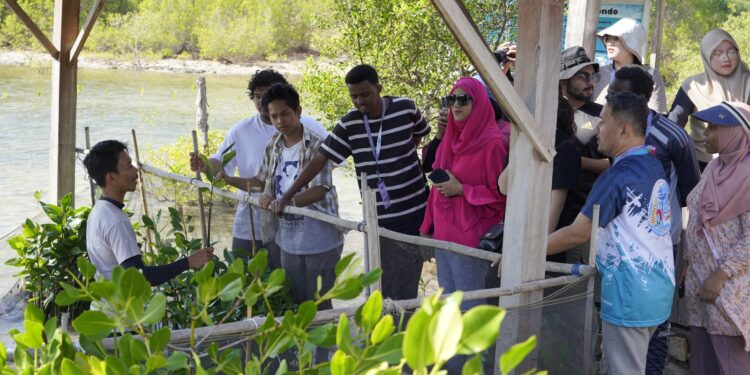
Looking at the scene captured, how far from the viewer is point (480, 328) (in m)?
1.09

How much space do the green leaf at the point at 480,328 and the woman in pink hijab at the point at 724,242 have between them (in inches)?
106

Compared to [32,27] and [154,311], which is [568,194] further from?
[32,27]

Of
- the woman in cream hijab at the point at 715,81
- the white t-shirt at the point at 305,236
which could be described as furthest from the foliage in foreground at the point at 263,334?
the woman in cream hijab at the point at 715,81

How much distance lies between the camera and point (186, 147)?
10.5 meters

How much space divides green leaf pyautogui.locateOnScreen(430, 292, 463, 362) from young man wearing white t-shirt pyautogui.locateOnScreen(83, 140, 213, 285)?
2.61 meters

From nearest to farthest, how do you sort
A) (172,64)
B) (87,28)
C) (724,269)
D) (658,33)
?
(724,269) → (87,28) → (658,33) → (172,64)

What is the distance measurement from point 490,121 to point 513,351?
9.14 feet

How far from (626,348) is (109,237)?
2072 millimetres

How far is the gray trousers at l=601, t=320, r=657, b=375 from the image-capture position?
10.7 ft

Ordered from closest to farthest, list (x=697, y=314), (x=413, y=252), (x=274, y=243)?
(x=413, y=252)
(x=697, y=314)
(x=274, y=243)

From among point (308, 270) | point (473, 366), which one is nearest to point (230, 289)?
point (473, 366)

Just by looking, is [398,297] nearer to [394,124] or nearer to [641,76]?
[394,124]

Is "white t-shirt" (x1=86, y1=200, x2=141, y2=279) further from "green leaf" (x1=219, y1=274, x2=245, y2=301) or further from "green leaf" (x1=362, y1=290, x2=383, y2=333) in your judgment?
"green leaf" (x1=362, y1=290, x2=383, y2=333)

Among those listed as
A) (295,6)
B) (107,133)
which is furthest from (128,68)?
(107,133)
